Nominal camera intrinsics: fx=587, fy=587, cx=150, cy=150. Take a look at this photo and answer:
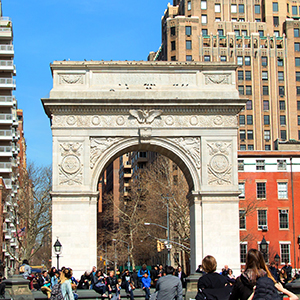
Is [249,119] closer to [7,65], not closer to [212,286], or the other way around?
[7,65]

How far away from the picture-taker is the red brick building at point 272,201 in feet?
169

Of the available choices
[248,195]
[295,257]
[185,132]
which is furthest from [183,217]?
[185,132]

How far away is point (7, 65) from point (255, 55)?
3372cm

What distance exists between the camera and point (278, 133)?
78.9m

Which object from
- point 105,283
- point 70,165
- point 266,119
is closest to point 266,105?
point 266,119

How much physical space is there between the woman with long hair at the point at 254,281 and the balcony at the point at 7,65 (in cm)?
6294

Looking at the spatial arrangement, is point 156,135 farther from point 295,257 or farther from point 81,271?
point 295,257

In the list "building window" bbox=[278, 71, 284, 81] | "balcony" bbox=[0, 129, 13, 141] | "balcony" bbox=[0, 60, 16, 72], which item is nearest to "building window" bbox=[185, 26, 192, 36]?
"building window" bbox=[278, 71, 284, 81]

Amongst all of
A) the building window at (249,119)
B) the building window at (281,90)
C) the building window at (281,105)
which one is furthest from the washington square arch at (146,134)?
the building window at (281,90)

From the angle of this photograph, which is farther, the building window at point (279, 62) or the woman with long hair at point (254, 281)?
the building window at point (279, 62)

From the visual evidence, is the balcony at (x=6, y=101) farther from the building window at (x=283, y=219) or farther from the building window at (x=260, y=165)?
the building window at (x=283, y=219)

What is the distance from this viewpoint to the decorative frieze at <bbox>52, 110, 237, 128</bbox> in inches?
1335

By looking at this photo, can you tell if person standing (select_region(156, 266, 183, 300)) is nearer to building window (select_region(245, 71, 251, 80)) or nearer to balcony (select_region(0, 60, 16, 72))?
balcony (select_region(0, 60, 16, 72))

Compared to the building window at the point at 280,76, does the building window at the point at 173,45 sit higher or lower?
higher
